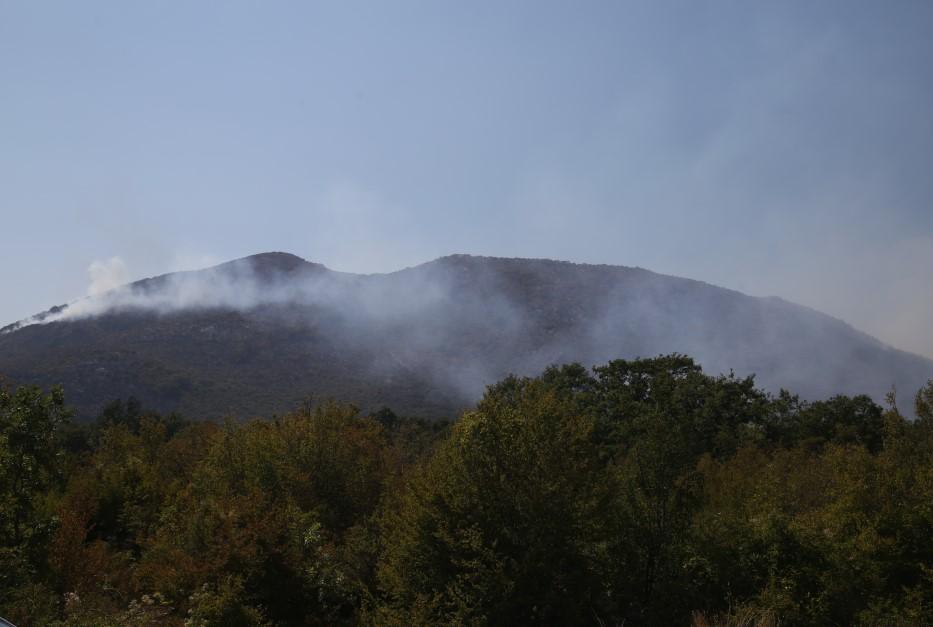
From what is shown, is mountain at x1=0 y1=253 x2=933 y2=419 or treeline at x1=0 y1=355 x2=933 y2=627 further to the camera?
mountain at x1=0 y1=253 x2=933 y2=419

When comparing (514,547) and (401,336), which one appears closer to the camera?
(514,547)

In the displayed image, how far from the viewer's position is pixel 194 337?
11462cm

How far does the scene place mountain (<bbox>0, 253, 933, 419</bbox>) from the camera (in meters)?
96.2

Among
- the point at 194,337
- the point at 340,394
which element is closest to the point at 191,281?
the point at 194,337

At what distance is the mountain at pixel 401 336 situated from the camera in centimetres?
9625

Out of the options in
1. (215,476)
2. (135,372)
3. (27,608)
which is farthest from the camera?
(135,372)

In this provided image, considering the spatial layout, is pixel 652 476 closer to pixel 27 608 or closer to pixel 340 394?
pixel 27 608

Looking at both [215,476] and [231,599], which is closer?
[231,599]

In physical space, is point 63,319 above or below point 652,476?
above

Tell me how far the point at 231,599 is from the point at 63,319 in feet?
433

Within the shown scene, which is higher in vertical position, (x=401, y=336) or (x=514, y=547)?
(x=401, y=336)

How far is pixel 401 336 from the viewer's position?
459ft

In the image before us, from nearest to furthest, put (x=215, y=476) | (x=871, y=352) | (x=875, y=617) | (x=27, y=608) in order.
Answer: (x=27, y=608) < (x=875, y=617) < (x=215, y=476) < (x=871, y=352)

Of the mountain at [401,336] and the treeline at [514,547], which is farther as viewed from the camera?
the mountain at [401,336]
